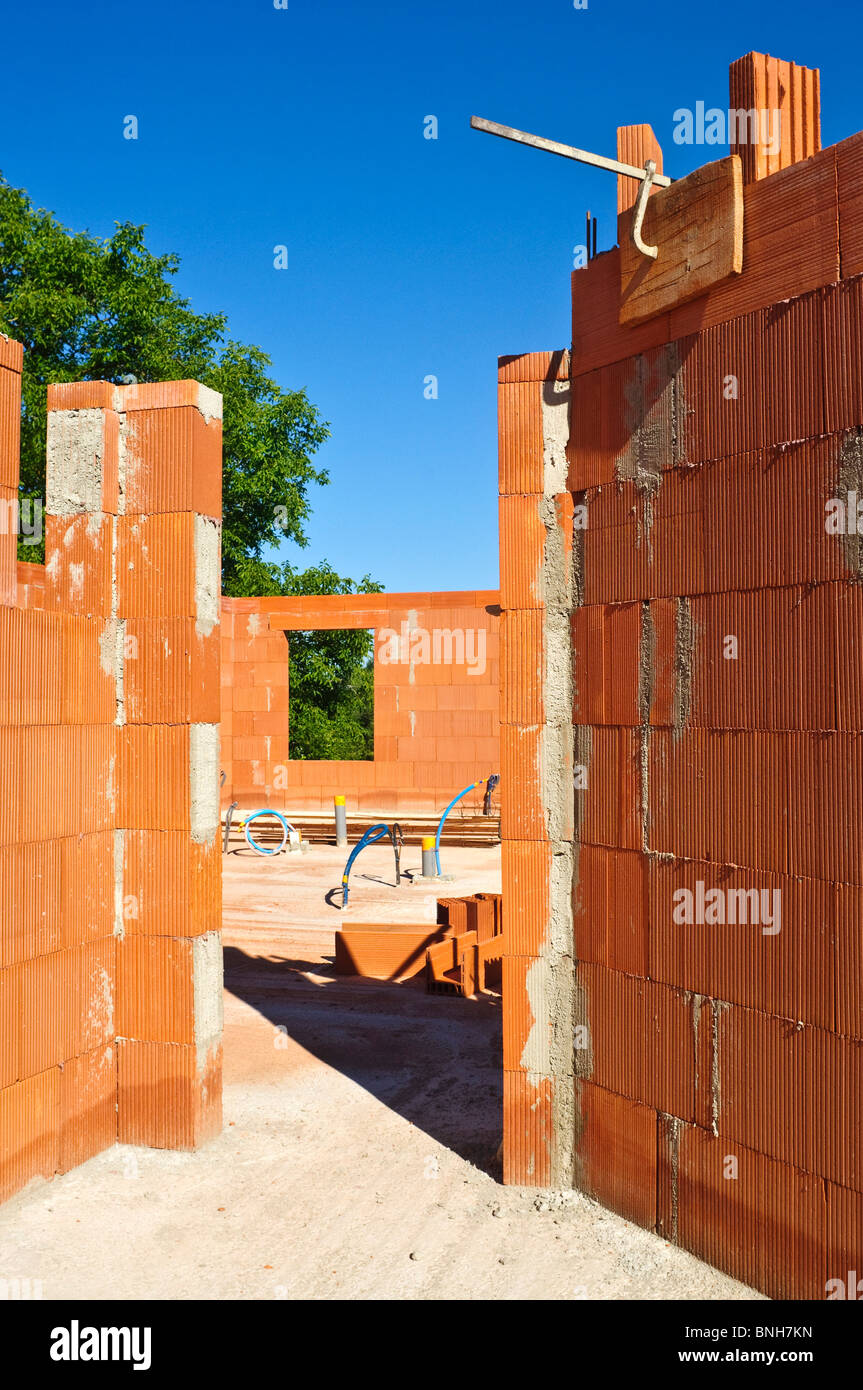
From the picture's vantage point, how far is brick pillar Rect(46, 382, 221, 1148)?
666 centimetres

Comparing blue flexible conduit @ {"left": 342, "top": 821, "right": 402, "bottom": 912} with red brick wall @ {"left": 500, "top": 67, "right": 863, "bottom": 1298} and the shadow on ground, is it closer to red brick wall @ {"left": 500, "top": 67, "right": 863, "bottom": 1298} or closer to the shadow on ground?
the shadow on ground

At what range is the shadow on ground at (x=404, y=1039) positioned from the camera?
7234mm

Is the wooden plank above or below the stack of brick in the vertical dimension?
above

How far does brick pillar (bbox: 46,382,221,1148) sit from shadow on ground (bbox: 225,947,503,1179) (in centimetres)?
161

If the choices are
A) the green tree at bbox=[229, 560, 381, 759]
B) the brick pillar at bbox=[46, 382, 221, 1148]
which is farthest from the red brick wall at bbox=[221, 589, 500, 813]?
the brick pillar at bbox=[46, 382, 221, 1148]

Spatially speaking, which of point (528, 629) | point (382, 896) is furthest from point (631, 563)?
point (382, 896)

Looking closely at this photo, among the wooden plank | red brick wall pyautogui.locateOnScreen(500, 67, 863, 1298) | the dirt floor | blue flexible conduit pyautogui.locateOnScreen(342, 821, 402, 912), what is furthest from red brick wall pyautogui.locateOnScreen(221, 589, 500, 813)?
the wooden plank

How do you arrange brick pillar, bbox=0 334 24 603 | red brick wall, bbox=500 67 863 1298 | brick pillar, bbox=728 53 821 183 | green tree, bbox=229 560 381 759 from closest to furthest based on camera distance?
red brick wall, bbox=500 67 863 1298, brick pillar, bbox=728 53 821 183, brick pillar, bbox=0 334 24 603, green tree, bbox=229 560 381 759

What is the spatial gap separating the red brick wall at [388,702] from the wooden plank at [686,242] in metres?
17.5

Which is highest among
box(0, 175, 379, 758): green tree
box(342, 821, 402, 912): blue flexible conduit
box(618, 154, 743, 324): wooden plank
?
box(0, 175, 379, 758): green tree

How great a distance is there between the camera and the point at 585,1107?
19.2 feet

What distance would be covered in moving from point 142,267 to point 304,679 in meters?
12.7

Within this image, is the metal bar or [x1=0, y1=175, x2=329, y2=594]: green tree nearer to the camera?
the metal bar

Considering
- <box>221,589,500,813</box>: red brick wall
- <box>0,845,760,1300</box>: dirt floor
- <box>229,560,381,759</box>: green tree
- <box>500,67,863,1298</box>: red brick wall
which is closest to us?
<box>500,67,863,1298</box>: red brick wall
